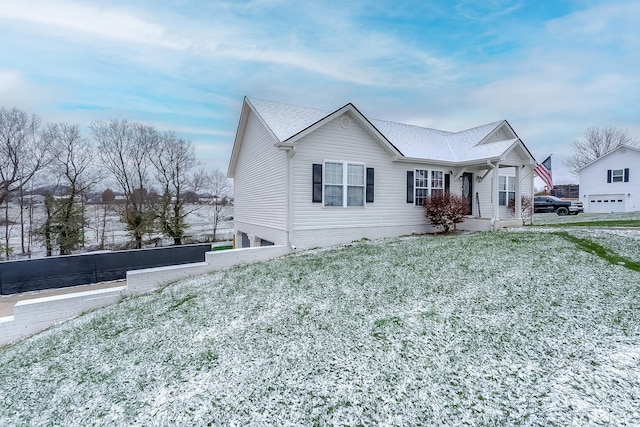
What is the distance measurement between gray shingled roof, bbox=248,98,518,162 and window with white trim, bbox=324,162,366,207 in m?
1.75

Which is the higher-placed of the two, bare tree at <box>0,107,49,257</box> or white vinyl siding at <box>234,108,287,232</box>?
bare tree at <box>0,107,49,257</box>

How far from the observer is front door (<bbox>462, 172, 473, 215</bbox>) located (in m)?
13.8

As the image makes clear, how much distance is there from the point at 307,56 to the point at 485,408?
14902 mm

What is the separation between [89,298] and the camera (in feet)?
24.8

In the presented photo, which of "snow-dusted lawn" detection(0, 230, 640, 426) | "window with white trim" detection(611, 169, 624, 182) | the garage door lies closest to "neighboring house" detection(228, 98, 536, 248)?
"snow-dusted lawn" detection(0, 230, 640, 426)

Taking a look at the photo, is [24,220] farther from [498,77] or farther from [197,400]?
[498,77]

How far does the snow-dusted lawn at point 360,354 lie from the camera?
3.08 metres

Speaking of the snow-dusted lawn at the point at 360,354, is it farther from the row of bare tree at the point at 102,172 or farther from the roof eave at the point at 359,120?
the row of bare tree at the point at 102,172

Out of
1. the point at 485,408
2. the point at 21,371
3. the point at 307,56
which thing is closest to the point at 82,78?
the point at 307,56

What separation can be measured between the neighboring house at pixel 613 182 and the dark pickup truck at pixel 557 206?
4198 millimetres

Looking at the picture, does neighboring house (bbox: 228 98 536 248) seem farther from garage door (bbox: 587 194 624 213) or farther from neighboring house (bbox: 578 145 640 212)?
garage door (bbox: 587 194 624 213)

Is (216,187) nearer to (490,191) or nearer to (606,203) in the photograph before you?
(490,191)

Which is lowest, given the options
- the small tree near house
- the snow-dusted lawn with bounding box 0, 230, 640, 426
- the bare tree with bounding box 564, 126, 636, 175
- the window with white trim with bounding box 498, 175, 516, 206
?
the snow-dusted lawn with bounding box 0, 230, 640, 426

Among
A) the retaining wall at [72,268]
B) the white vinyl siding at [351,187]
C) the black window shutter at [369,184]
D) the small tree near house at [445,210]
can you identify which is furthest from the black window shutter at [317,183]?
the retaining wall at [72,268]
